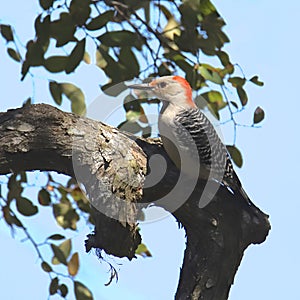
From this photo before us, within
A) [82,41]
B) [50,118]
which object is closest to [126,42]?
[82,41]

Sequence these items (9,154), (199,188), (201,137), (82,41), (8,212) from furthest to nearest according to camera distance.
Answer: (8,212) → (201,137) → (82,41) → (199,188) → (9,154)

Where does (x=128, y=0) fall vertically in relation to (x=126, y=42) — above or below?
above

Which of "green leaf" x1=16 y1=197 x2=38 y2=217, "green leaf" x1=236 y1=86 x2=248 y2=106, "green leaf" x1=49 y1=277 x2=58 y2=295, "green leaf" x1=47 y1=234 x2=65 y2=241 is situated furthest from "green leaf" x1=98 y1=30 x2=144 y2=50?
"green leaf" x1=49 y1=277 x2=58 y2=295

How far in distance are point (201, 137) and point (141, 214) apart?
81 cm

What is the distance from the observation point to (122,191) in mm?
3289

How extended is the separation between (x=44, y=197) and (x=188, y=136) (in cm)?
100

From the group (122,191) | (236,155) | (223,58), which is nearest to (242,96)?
(223,58)

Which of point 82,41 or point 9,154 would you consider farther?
point 82,41

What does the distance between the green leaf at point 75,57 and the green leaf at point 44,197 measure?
1042 mm

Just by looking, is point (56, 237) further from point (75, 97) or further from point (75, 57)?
point (75, 57)

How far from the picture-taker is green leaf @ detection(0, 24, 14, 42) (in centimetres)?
445

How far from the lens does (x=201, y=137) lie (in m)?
4.34

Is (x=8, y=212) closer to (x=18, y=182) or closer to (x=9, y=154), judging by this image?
(x=18, y=182)

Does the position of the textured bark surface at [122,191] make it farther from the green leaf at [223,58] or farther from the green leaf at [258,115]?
the green leaf at [223,58]
